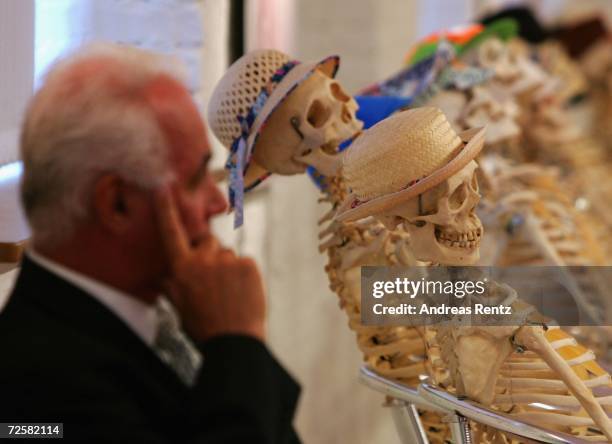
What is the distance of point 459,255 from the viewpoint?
3.78ft

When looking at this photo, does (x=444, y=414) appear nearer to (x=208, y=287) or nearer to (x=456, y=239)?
(x=456, y=239)

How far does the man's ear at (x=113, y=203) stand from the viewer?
36.9 inches

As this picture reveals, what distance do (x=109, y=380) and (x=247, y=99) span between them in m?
0.51

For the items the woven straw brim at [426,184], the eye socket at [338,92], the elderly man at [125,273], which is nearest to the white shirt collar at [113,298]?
the elderly man at [125,273]

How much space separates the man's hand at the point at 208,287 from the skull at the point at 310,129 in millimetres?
382

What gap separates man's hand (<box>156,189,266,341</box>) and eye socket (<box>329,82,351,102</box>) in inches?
17.5

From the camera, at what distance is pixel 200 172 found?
100cm

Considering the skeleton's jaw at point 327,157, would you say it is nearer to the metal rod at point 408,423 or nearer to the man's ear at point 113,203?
the metal rod at point 408,423

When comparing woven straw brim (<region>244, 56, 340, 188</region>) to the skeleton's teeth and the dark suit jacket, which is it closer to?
the skeleton's teeth

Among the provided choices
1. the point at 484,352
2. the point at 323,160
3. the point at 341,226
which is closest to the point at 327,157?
the point at 323,160

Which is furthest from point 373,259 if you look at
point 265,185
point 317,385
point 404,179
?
point 317,385

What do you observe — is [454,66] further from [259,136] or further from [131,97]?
[131,97]

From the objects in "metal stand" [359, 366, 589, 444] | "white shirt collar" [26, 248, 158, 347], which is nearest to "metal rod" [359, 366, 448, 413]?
"metal stand" [359, 366, 589, 444]

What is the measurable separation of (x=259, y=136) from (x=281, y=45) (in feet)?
3.67
